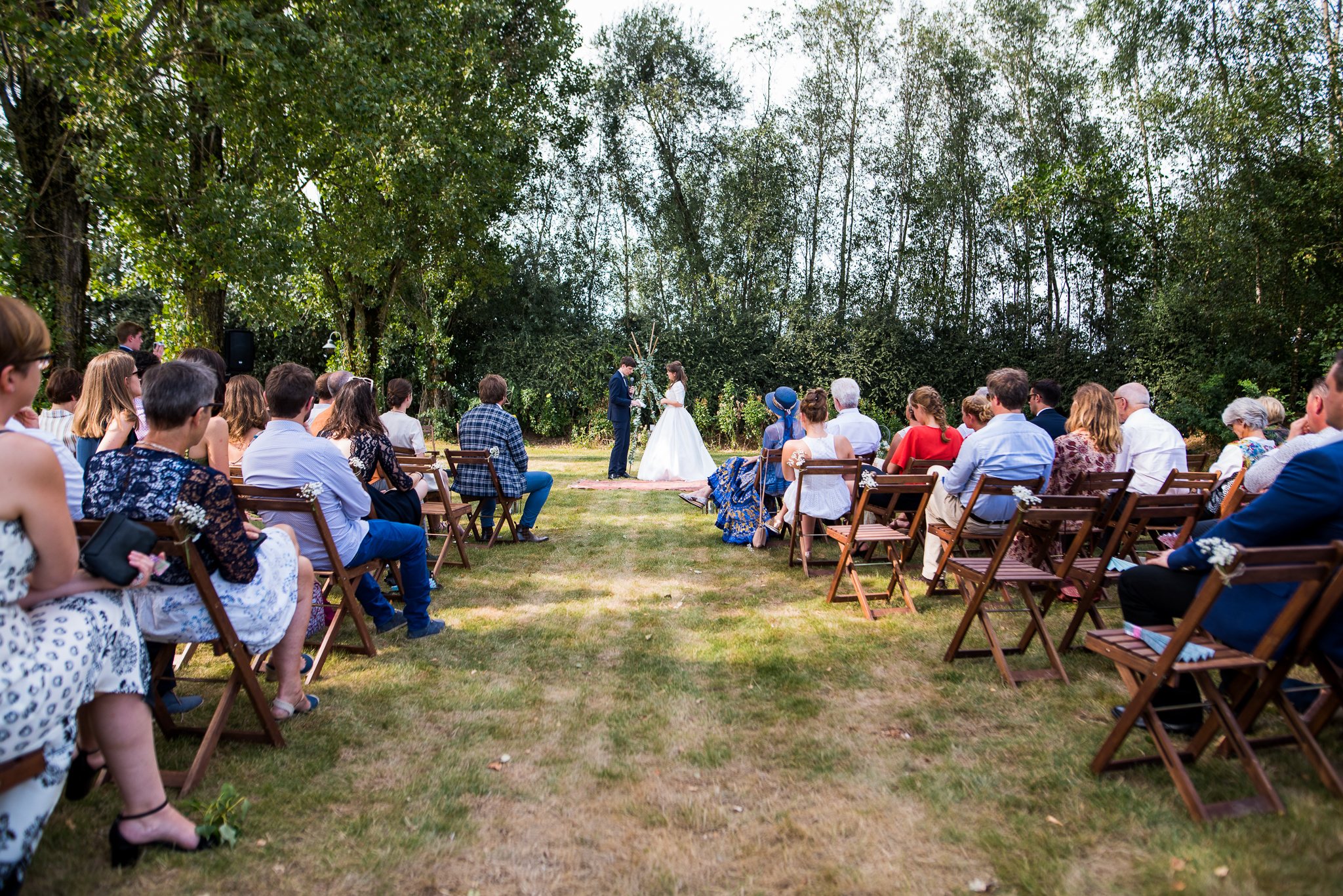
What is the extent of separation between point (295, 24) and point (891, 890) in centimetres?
1209

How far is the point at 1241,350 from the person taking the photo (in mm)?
15289

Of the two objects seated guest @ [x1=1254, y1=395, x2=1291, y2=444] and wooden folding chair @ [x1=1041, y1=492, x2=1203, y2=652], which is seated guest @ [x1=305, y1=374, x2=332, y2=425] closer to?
wooden folding chair @ [x1=1041, y1=492, x2=1203, y2=652]

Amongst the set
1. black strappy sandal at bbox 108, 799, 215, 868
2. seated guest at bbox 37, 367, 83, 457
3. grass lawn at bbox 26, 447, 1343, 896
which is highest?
seated guest at bbox 37, 367, 83, 457

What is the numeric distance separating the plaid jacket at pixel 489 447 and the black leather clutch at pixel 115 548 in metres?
4.71

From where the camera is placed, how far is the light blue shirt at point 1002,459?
4.86 metres

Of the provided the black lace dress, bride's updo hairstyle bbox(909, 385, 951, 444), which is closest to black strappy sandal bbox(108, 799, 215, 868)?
the black lace dress

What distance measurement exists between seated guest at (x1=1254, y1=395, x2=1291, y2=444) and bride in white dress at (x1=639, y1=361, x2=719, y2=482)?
7354 mm

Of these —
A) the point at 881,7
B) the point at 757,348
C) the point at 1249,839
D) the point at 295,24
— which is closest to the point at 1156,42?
the point at 881,7

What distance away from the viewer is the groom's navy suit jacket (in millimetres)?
12195

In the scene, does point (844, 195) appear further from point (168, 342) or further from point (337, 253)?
point (168, 342)

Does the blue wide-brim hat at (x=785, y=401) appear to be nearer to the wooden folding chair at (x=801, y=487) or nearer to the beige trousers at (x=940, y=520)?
the wooden folding chair at (x=801, y=487)

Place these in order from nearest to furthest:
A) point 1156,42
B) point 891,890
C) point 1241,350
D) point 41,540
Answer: point 41,540, point 891,890, point 1241,350, point 1156,42

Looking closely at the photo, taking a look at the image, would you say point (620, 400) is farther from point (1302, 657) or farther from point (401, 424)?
point (1302, 657)

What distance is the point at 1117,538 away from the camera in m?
3.64
